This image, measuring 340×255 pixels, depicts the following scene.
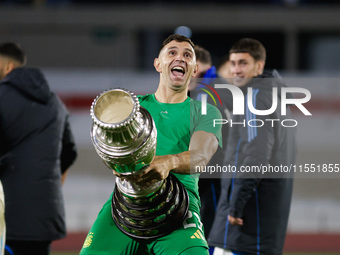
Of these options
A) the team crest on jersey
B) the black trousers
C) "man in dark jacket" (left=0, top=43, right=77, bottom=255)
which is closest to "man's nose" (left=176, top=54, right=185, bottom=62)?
the team crest on jersey

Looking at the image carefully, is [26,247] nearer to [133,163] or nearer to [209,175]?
[209,175]

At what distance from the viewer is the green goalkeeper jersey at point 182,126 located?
9.26 feet

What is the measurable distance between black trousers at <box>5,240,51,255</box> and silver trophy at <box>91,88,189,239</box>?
1.68 m

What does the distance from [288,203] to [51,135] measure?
177 centimetres

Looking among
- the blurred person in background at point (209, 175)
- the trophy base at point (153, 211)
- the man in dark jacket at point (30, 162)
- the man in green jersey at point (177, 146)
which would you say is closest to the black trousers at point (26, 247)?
the man in dark jacket at point (30, 162)

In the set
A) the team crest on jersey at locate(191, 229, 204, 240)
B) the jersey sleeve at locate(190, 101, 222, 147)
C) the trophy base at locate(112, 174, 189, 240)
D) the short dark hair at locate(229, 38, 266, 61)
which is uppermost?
the short dark hair at locate(229, 38, 266, 61)

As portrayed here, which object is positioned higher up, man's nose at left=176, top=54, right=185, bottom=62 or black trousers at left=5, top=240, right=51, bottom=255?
man's nose at left=176, top=54, right=185, bottom=62

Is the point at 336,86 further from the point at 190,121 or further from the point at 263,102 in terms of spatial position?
the point at 190,121

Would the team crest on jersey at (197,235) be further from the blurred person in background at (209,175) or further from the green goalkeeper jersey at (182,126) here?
the blurred person in background at (209,175)

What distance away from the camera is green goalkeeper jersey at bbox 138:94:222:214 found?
282 cm

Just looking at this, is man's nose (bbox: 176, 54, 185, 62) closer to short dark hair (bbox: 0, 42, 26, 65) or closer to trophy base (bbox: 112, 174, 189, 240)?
trophy base (bbox: 112, 174, 189, 240)

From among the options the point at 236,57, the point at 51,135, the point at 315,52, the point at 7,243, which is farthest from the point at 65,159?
the point at 315,52

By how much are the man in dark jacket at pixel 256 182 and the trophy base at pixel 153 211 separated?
3.71ft

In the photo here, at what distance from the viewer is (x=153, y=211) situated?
8.31ft
